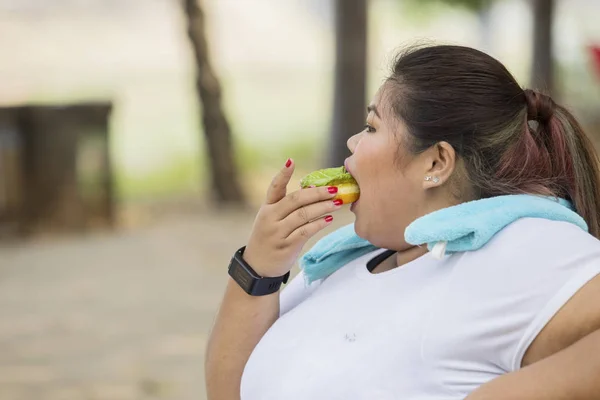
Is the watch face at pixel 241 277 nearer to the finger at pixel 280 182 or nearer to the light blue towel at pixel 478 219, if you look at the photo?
the finger at pixel 280 182

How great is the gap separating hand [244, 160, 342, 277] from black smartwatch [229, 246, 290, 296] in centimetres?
1

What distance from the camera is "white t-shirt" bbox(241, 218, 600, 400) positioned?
1.68 m

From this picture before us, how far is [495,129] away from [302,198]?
41cm


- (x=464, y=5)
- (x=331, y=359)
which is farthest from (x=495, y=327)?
(x=464, y=5)

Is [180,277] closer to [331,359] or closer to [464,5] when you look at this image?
[331,359]

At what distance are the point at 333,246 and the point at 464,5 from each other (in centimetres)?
1485

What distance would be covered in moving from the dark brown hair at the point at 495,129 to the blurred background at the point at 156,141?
0.21m

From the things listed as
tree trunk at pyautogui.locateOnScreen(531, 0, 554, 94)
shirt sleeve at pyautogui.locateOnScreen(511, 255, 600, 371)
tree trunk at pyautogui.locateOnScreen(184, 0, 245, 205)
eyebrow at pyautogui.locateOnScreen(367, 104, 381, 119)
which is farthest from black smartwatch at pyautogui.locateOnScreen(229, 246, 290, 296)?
tree trunk at pyautogui.locateOnScreen(531, 0, 554, 94)

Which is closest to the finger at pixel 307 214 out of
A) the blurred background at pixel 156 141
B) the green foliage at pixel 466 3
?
the blurred background at pixel 156 141

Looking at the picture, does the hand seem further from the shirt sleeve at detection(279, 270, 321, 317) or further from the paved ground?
the paved ground

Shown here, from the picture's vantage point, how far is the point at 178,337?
560cm

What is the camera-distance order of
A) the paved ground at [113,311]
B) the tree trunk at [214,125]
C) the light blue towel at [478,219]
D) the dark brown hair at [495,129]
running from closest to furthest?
the light blue towel at [478,219] → the dark brown hair at [495,129] → the paved ground at [113,311] → the tree trunk at [214,125]

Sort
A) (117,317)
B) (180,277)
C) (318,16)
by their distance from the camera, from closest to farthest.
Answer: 1. (117,317)
2. (180,277)
3. (318,16)

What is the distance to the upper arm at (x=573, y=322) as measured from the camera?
5.32 feet
